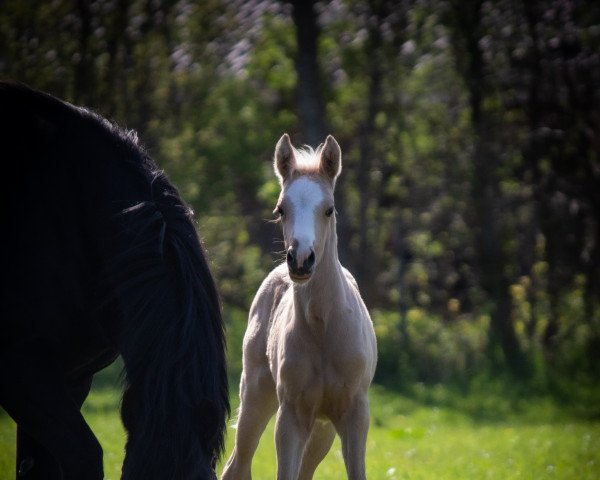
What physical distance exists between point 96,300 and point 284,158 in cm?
146

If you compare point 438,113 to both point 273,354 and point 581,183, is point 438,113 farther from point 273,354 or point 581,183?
point 273,354

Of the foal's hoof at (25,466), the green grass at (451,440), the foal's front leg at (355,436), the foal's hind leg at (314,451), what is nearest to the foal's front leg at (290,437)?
the foal's front leg at (355,436)

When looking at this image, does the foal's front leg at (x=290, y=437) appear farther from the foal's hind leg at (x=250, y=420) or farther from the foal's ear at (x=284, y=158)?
the foal's ear at (x=284, y=158)

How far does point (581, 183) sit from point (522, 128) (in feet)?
4.06

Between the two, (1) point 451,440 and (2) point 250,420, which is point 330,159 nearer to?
(2) point 250,420

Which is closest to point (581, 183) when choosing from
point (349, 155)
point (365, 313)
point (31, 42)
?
point (349, 155)

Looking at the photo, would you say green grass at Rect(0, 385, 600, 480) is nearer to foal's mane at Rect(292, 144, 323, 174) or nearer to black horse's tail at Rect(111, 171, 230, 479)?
foal's mane at Rect(292, 144, 323, 174)

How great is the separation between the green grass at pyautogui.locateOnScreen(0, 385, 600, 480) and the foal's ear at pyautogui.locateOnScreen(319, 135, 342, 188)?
207 cm

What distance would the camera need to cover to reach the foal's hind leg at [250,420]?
500 cm

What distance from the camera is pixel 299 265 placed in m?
3.87

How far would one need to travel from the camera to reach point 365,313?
16.3 feet

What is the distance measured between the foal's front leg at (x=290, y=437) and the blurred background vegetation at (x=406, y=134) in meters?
5.97

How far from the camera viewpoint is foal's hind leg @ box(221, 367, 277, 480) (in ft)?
16.4

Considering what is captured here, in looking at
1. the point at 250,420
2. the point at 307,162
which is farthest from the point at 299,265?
the point at 250,420
